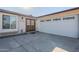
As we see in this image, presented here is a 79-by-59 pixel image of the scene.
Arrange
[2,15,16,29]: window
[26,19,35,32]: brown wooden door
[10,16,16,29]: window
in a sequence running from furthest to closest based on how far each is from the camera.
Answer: [26,19,35,32]: brown wooden door
[10,16,16,29]: window
[2,15,16,29]: window

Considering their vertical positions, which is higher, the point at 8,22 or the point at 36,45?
the point at 8,22

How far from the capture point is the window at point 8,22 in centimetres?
1271

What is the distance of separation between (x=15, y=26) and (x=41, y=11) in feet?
23.6

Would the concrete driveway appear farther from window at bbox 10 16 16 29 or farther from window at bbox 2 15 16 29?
window at bbox 10 16 16 29

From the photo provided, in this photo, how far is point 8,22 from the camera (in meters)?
13.3

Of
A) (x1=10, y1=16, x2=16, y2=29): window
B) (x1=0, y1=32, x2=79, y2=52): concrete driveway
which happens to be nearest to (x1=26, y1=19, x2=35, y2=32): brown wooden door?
(x1=10, y1=16, x2=16, y2=29): window

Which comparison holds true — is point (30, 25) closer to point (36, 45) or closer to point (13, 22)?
point (13, 22)

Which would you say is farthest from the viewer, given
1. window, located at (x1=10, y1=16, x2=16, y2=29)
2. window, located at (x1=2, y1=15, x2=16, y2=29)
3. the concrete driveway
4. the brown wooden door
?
the brown wooden door

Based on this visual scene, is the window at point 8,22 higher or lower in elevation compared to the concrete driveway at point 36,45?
higher

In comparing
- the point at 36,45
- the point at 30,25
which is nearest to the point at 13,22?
the point at 30,25

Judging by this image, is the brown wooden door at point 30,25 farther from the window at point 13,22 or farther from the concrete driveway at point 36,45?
the concrete driveway at point 36,45

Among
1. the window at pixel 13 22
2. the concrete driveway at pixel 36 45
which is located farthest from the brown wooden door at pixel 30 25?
the concrete driveway at pixel 36 45

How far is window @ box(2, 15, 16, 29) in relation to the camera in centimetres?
1271

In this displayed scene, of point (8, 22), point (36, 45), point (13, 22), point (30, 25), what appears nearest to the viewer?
point (36, 45)
